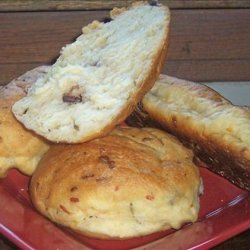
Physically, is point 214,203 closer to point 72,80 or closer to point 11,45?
point 72,80

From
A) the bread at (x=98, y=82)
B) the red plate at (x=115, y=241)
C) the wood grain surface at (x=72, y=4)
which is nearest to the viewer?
the red plate at (x=115, y=241)

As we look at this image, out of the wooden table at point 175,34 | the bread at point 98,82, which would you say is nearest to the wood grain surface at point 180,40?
the wooden table at point 175,34

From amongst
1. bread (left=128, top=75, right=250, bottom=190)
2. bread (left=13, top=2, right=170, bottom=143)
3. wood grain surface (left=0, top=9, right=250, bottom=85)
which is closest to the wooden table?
wood grain surface (left=0, top=9, right=250, bottom=85)

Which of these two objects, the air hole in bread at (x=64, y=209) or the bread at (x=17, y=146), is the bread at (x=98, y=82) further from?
the air hole in bread at (x=64, y=209)

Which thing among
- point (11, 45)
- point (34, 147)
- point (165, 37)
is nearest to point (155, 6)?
point (165, 37)

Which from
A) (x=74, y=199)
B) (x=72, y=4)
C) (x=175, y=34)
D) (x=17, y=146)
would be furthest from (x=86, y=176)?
(x=175, y=34)

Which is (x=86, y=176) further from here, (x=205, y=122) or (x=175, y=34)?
(x=175, y=34)

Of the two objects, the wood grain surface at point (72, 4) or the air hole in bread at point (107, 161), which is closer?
the air hole in bread at point (107, 161)

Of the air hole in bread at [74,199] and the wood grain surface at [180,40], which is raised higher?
the air hole in bread at [74,199]
